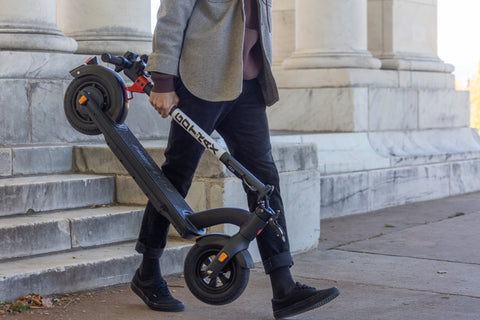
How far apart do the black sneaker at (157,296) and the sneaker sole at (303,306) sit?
0.50 metres

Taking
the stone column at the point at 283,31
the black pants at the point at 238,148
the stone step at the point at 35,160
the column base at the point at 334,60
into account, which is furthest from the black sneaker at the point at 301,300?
the stone column at the point at 283,31

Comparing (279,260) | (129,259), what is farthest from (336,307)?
(129,259)

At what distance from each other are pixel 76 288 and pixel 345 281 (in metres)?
1.45

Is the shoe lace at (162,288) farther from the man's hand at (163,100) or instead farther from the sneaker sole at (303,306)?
the man's hand at (163,100)

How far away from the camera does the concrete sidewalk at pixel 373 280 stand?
3.89 metres

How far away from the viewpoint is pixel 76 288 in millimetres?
4191

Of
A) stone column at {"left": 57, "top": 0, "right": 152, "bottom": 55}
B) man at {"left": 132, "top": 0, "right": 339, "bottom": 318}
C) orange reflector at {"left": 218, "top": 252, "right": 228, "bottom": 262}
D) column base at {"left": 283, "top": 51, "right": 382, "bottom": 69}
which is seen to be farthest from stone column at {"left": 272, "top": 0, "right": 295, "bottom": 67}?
orange reflector at {"left": 218, "top": 252, "right": 228, "bottom": 262}

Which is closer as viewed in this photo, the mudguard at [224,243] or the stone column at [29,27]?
the mudguard at [224,243]

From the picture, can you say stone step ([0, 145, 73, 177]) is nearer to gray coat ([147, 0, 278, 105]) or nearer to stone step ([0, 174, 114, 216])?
stone step ([0, 174, 114, 216])

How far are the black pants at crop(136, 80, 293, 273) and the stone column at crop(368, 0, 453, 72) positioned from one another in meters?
5.69

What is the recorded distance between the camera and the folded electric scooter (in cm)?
342

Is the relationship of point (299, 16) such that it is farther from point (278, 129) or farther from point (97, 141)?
point (97, 141)

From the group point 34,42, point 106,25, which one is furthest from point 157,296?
point 106,25

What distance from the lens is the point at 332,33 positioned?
8.50 meters
